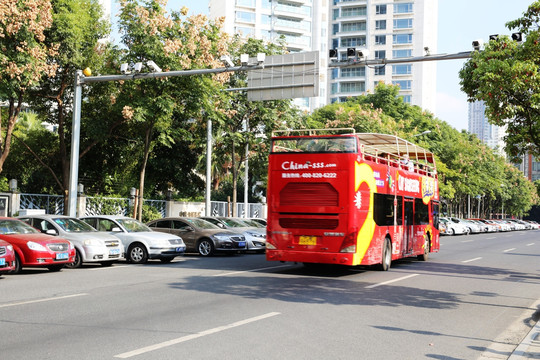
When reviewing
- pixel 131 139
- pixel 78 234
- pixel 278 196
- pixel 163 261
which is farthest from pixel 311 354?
pixel 131 139

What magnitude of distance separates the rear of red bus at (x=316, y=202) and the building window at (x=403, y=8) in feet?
285

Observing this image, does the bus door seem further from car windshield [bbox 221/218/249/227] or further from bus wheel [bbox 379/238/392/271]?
car windshield [bbox 221/218/249/227]

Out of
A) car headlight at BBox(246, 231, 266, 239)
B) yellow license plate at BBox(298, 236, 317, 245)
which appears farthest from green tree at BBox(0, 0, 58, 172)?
yellow license plate at BBox(298, 236, 317, 245)

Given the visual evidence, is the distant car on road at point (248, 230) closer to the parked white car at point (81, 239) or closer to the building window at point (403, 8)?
the parked white car at point (81, 239)

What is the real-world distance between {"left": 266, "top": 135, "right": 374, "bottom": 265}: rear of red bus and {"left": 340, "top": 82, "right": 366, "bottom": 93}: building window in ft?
276

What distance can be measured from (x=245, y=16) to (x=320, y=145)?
237 ft

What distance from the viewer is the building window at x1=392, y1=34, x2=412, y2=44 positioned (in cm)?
9612

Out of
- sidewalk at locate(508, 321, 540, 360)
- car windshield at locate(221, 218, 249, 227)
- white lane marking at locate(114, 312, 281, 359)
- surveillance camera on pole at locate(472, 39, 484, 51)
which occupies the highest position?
surveillance camera on pole at locate(472, 39, 484, 51)

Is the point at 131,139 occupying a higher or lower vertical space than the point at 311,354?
higher

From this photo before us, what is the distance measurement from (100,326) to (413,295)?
6421mm

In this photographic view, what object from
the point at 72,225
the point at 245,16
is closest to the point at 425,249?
the point at 72,225

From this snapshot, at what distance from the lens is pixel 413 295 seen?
39.0 feet

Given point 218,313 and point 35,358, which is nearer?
point 35,358

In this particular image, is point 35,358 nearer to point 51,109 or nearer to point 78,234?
point 78,234
